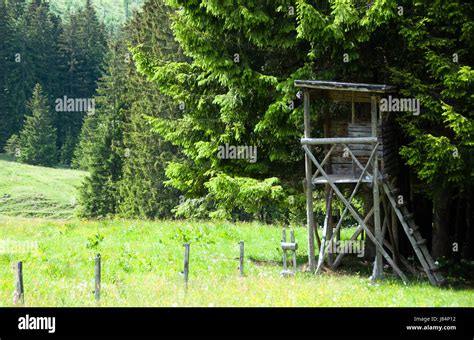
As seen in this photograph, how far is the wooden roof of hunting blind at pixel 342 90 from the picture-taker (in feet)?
54.1

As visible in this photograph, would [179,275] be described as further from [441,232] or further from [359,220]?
[441,232]

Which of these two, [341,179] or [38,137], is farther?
[38,137]

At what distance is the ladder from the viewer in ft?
54.5

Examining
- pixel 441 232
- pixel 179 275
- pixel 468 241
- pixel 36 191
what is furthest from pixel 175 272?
pixel 36 191

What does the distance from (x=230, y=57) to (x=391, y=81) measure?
465 centimetres

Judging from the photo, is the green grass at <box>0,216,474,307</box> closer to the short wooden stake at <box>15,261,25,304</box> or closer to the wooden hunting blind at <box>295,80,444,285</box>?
the short wooden stake at <box>15,261,25,304</box>

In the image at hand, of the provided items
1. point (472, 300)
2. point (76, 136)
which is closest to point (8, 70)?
point (76, 136)

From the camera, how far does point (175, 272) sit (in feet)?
54.3

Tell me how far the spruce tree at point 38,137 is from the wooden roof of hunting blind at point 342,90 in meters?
65.1

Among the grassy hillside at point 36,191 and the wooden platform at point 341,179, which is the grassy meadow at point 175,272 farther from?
the grassy hillside at point 36,191

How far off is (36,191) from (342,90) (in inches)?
2001

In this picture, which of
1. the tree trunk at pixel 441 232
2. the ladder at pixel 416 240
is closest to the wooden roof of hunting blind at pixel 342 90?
the ladder at pixel 416 240
